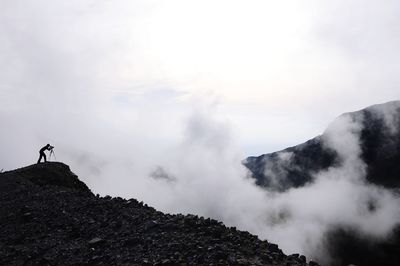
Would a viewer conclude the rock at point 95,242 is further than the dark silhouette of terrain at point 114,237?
Yes

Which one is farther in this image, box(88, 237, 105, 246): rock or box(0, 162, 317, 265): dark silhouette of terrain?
box(88, 237, 105, 246): rock

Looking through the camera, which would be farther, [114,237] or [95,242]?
[114,237]

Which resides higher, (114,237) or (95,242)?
(114,237)

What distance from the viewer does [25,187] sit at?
131ft

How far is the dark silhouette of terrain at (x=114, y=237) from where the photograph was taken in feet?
58.3

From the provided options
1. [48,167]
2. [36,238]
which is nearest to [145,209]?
[36,238]

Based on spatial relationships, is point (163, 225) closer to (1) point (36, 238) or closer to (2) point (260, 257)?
(2) point (260, 257)

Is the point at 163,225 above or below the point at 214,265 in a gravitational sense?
above

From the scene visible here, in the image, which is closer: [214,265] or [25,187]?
[214,265]

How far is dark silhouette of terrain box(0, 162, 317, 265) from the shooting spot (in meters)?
17.8

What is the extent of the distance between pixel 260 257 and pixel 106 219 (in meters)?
11.6

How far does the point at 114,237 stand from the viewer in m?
22.0

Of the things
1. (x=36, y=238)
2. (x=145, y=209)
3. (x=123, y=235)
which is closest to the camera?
(x=123, y=235)

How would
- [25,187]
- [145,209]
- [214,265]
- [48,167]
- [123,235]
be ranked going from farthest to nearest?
1. [48,167]
2. [25,187]
3. [145,209]
4. [123,235]
5. [214,265]
